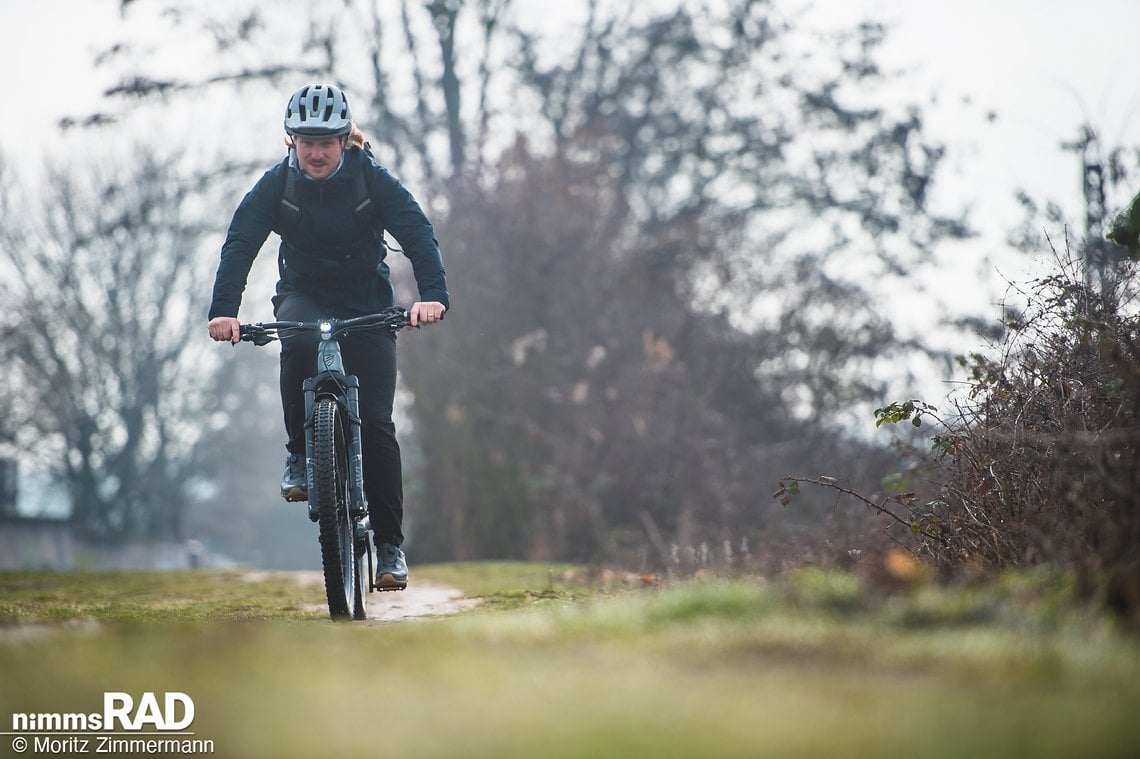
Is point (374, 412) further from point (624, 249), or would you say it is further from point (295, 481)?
point (624, 249)

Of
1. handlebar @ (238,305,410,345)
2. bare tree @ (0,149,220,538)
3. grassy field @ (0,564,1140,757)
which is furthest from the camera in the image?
bare tree @ (0,149,220,538)

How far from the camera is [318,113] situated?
5969mm

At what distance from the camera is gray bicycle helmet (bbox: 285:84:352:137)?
592cm

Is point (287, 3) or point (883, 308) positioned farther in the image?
point (287, 3)

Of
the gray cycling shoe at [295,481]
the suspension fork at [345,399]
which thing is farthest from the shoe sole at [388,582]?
the gray cycling shoe at [295,481]

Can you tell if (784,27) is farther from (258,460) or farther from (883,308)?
(258,460)

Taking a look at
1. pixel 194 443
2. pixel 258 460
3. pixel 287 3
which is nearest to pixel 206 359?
pixel 194 443

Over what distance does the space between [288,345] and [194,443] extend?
32.5m

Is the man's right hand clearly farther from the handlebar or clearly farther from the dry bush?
the dry bush

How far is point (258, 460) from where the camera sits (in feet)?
158

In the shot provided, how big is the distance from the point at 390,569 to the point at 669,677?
3465 mm

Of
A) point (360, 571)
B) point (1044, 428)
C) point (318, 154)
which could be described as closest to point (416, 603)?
point (360, 571)

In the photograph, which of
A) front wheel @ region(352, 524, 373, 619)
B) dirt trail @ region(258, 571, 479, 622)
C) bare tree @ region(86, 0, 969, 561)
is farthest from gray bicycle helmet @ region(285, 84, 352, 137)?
bare tree @ region(86, 0, 969, 561)

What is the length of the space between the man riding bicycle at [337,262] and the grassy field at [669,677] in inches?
79.6
